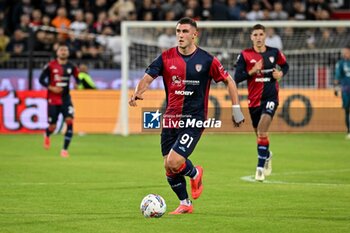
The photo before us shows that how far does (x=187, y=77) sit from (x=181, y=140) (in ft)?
2.45

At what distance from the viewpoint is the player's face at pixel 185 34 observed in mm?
11445

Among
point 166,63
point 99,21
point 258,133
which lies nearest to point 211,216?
point 166,63

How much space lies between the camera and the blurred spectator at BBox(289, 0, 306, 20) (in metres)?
31.1

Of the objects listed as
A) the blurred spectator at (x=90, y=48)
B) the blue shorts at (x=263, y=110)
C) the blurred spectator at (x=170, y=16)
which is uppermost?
the blurred spectator at (x=170, y=16)

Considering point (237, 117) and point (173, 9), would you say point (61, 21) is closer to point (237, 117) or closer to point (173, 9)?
point (173, 9)

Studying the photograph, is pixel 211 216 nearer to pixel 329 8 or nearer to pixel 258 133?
pixel 258 133

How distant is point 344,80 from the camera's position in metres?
26.1

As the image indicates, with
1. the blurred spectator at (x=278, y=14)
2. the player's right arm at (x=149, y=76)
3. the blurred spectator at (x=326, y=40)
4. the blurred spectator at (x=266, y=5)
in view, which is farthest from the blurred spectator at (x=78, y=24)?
the player's right arm at (x=149, y=76)

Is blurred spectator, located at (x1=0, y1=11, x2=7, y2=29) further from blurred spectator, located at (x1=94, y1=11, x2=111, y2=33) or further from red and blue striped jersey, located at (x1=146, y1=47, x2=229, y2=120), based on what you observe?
red and blue striped jersey, located at (x1=146, y1=47, x2=229, y2=120)

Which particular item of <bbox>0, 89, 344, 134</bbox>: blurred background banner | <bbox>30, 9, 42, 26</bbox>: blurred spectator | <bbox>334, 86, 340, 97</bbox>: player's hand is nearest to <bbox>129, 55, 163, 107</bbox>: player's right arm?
<bbox>334, 86, 340, 97</bbox>: player's hand

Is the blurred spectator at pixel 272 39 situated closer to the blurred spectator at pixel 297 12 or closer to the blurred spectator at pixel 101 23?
the blurred spectator at pixel 297 12

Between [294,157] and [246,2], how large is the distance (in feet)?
38.6

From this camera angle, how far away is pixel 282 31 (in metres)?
28.7

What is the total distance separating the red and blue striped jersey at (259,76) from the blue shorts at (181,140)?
4.59 meters
